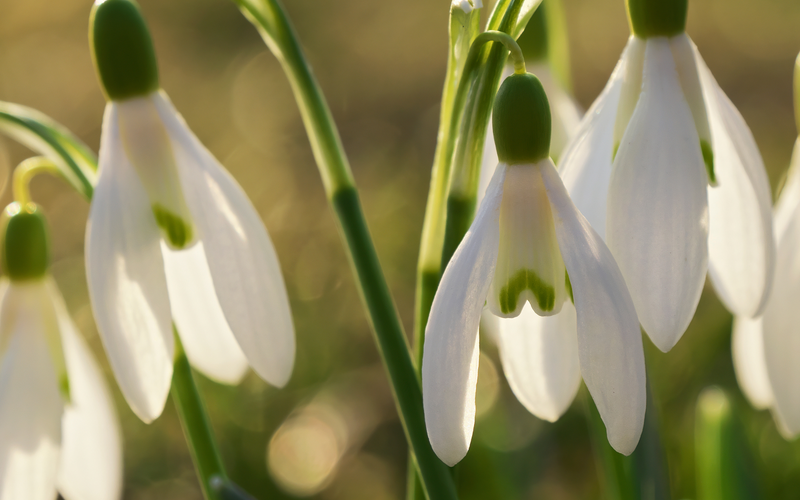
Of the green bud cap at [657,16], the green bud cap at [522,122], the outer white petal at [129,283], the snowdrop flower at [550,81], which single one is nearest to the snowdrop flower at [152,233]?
the outer white petal at [129,283]

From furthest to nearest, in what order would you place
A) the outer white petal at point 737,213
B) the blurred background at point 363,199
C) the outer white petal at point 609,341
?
the blurred background at point 363,199 → the outer white petal at point 737,213 → the outer white petal at point 609,341

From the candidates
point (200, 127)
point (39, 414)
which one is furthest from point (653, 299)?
point (200, 127)

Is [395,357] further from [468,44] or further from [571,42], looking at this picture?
[571,42]

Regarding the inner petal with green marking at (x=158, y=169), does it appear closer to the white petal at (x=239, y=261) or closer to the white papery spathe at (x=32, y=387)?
the white petal at (x=239, y=261)

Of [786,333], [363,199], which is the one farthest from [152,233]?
[363,199]

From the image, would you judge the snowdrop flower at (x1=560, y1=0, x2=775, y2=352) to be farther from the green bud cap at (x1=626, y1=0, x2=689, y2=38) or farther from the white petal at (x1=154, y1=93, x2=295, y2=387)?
the white petal at (x1=154, y1=93, x2=295, y2=387)

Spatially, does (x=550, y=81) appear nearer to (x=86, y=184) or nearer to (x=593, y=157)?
(x=593, y=157)
